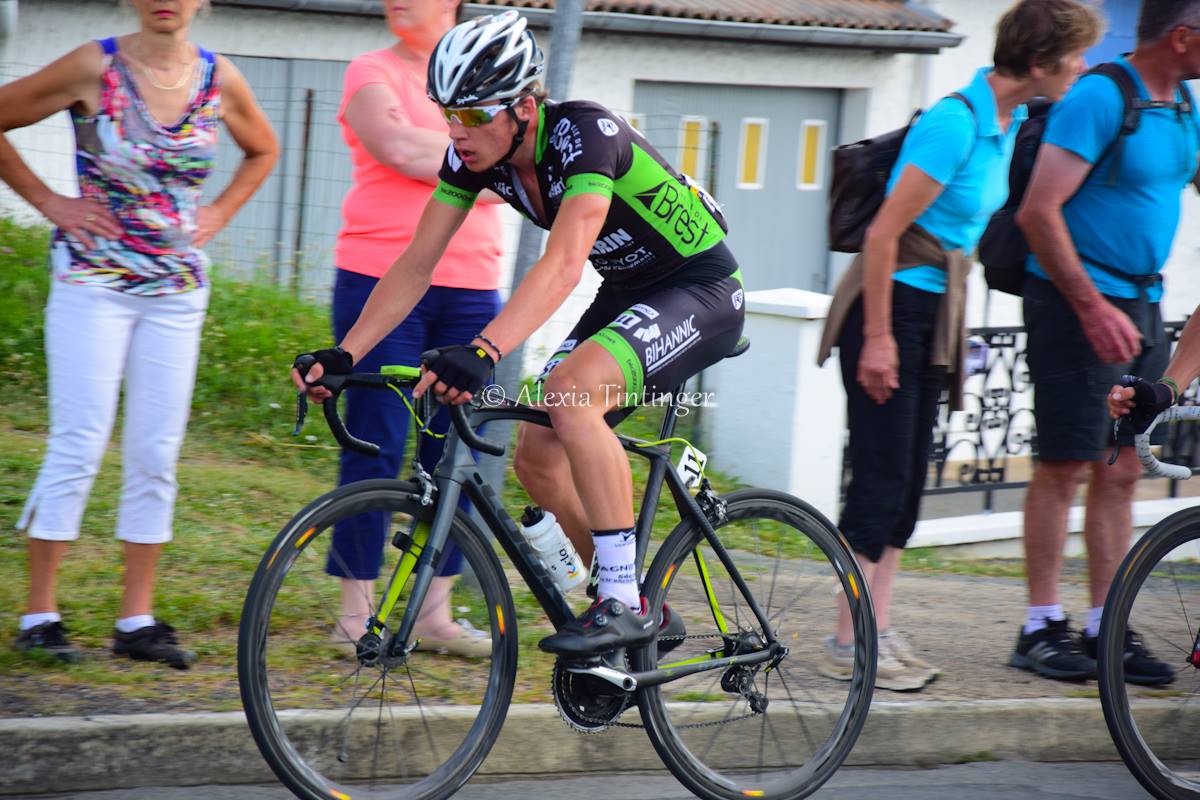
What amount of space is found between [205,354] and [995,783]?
223 inches

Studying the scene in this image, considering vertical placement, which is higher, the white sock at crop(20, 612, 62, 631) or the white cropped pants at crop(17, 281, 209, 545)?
the white cropped pants at crop(17, 281, 209, 545)

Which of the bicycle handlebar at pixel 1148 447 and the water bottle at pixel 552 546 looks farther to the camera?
the bicycle handlebar at pixel 1148 447

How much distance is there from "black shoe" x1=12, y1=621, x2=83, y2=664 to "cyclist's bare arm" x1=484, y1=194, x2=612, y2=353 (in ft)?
5.81

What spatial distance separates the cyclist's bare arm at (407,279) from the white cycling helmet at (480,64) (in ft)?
1.45

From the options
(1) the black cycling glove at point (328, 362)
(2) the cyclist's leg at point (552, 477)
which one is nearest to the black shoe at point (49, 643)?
(1) the black cycling glove at point (328, 362)

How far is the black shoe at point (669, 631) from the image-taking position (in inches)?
156

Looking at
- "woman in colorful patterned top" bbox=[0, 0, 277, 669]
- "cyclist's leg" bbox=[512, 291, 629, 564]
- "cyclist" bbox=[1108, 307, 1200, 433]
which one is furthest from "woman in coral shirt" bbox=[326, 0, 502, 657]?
"cyclist" bbox=[1108, 307, 1200, 433]

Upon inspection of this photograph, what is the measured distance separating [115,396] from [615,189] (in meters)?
1.68

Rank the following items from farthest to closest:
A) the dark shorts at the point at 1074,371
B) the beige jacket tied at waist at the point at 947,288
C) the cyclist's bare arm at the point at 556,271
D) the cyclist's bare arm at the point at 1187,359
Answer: the dark shorts at the point at 1074,371, the beige jacket tied at waist at the point at 947,288, the cyclist's bare arm at the point at 1187,359, the cyclist's bare arm at the point at 556,271

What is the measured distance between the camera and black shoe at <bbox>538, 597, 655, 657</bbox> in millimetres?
3648

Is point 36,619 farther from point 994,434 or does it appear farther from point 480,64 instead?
point 994,434

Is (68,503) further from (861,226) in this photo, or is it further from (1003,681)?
(1003,681)

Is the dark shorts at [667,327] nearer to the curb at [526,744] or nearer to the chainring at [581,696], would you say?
the chainring at [581,696]

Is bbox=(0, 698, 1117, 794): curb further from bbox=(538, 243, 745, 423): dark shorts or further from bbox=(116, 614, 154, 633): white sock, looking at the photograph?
bbox=(538, 243, 745, 423): dark shorts
